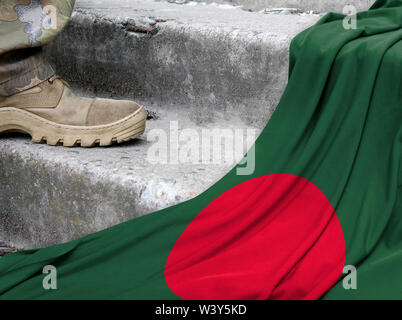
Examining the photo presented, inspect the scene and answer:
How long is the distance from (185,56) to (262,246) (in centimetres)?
72

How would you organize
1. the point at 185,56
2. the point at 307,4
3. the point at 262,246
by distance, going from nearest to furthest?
the point at 262,246 → the point at 185,56 → the point at 307,4

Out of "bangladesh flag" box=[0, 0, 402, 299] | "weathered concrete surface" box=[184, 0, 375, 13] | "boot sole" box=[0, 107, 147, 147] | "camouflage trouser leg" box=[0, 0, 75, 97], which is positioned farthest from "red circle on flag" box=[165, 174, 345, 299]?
"weathered concrete surface" box=[184, 0, 375, 13]

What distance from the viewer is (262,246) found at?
3.51 ft

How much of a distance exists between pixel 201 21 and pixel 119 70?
293 mm

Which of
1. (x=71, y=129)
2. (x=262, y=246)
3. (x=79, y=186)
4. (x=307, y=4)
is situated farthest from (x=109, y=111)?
(x=307, y=4)

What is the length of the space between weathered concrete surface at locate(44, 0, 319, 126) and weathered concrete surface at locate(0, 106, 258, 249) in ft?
0.81

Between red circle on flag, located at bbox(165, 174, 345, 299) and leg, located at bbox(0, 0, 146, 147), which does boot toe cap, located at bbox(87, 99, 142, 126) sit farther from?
red circle on flag, located at bbox(165, 174, 345, 299)

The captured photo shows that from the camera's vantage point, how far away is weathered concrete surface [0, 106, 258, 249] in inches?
47.4

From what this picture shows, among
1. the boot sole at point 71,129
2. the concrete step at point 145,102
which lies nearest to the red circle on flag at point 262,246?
the concrete step at point 145,102

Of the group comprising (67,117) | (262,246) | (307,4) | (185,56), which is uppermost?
(307,4)

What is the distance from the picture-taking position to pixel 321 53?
128 centimetres

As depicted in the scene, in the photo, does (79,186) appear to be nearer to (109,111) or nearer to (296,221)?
(109,111)
